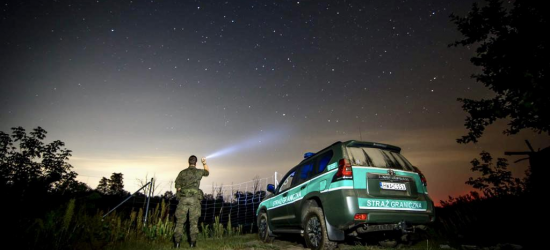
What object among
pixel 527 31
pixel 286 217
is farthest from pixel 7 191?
pixel 527 31

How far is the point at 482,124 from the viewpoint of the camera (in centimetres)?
906

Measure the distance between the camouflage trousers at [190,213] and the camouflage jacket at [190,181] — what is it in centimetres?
12

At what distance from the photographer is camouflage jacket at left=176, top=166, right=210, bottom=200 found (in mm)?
6199

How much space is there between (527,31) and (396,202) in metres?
7.97

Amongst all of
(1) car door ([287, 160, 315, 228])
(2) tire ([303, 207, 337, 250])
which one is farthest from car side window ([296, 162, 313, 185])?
(2) tire ([303, 207, 337, 250])

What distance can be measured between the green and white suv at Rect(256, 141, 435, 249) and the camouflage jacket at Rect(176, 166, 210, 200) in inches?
97.8

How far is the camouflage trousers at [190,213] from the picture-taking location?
5939mm

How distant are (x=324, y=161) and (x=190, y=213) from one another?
11.1 ft

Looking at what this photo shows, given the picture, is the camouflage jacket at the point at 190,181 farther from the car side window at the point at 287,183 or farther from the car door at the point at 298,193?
the car door at the point at 298,193

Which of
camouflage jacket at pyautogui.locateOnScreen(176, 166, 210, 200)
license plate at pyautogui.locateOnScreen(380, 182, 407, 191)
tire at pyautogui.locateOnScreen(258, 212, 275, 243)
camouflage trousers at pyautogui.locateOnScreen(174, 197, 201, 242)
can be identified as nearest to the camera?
license plate at pyautogui.locateOnScreen(380, 182, 407, 191)

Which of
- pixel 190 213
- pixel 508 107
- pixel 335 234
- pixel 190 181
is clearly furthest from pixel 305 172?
pixel 508 107

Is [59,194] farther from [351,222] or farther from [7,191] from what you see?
[351,222]

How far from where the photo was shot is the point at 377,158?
459 cm

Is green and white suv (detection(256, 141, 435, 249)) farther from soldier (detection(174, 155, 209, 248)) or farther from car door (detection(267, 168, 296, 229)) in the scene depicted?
soldier (detection(174, 155, 209, 248))
